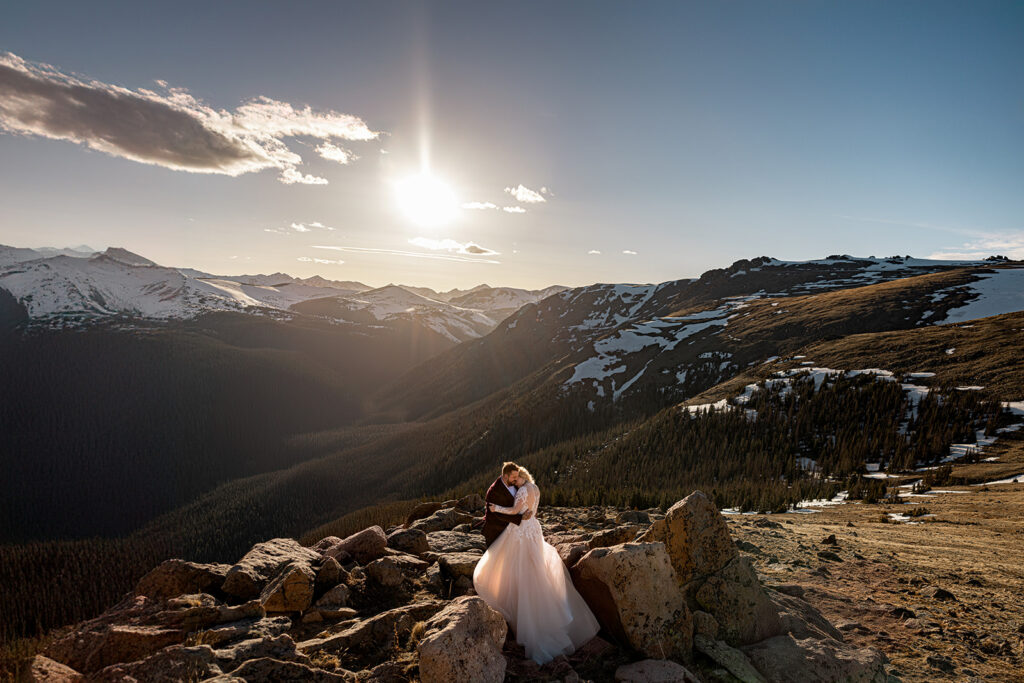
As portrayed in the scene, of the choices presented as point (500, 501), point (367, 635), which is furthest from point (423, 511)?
point (500, 501)

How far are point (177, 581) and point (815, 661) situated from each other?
16.8 meters

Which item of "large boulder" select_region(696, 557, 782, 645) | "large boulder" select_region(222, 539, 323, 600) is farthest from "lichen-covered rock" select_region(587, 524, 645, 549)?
"large boulder" select_region(222, 539, 323, 600)

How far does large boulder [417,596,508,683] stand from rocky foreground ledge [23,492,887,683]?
0.08 feet

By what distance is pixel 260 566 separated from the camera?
1300 centimetres

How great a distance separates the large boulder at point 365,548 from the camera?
14.3m

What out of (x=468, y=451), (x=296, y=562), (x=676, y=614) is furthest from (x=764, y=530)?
(x=468, y=451)

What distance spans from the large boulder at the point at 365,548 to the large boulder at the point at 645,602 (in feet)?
27.7

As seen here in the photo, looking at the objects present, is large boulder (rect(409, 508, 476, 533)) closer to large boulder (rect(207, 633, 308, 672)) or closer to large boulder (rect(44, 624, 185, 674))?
large boulder (rect(44, 624, 185, 674))

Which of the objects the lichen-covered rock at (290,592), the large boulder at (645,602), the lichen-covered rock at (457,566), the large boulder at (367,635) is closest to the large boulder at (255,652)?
the large boulder at (367,635)

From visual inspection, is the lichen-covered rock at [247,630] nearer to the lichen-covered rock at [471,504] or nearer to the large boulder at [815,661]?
the large boulder at [815,661]

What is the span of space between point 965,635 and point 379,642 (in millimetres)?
15342

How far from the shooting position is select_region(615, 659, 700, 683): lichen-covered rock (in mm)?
7934

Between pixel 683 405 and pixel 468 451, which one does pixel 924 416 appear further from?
pixel 468 451

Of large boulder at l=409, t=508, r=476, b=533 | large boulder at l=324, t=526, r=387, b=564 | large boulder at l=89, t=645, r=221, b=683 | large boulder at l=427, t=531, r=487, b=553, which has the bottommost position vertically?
large boulder at l=409, t=508, r=476, b=533
